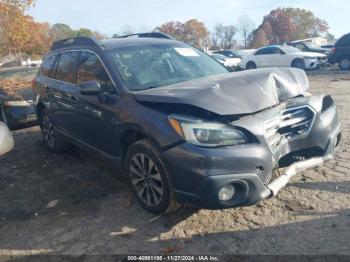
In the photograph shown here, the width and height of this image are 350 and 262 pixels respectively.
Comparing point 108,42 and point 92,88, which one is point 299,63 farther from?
point 92,88

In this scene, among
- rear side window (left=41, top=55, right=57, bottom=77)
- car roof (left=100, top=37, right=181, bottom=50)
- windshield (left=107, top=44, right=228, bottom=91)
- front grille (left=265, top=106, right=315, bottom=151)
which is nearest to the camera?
front grille (left=265, top=106, right=315, bottom=151)

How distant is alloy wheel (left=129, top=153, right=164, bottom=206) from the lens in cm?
350

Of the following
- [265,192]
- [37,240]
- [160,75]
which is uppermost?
[160,75]

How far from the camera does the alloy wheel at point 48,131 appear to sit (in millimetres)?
5992

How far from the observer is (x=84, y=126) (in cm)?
463

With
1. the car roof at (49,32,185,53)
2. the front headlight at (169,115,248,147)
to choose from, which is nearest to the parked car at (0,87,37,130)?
the car roof at (49,32,185,53)

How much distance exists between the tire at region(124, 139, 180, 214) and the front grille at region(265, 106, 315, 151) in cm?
105

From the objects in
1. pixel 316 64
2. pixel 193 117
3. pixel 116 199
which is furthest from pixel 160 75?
pixel 316 64

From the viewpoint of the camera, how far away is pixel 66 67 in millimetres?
5199

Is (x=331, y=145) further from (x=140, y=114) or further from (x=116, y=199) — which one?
(x=116, y=199)

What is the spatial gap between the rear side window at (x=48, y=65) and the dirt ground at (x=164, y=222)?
1.98 m

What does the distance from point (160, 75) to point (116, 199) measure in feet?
5.06

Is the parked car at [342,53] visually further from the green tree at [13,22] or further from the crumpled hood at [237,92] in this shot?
the green tree at [13,22]

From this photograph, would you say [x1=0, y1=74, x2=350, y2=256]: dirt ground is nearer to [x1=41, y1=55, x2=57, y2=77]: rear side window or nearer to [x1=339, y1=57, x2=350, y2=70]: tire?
[x1=41, y1=55, x2=57, y2=77]: rear side window
